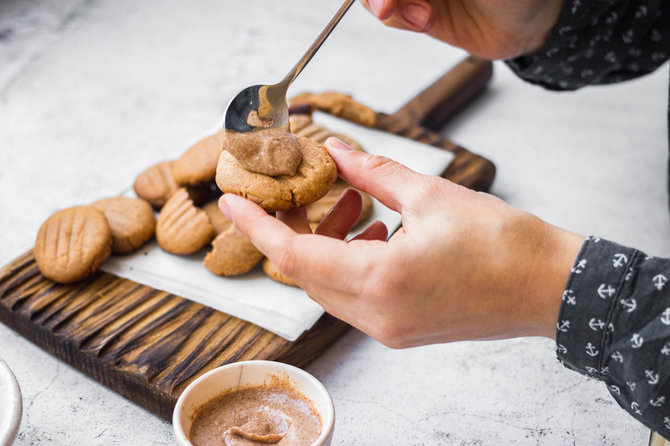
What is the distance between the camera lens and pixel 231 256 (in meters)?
1.68

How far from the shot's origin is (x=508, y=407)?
1441 mm

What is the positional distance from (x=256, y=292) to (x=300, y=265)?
61 centimetres

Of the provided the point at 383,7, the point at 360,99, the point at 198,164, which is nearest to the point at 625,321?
the point at 383,7

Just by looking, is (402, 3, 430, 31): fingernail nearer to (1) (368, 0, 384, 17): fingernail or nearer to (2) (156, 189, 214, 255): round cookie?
(1) (368, 0, 384, 17): fingernail

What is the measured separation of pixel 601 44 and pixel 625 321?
1.21 m

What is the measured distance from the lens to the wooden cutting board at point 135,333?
1.41 metres

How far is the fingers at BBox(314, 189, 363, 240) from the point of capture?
1440mm

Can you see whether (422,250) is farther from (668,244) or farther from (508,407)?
(668,244)

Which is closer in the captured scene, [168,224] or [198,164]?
[168,224]

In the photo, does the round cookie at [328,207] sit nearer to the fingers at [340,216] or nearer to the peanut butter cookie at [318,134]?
the peanut butter cookie at [318,134]

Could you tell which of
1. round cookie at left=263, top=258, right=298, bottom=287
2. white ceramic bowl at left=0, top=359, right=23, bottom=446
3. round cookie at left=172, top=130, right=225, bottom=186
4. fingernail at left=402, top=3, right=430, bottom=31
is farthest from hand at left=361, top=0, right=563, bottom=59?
white ceramic bowl at left=0, top=359, right=23, bottom=446

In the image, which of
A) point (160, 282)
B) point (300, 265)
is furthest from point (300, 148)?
point (160, 282)

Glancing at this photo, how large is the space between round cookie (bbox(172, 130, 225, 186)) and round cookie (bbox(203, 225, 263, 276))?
262mm

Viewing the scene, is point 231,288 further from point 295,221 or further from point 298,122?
point 298,122
